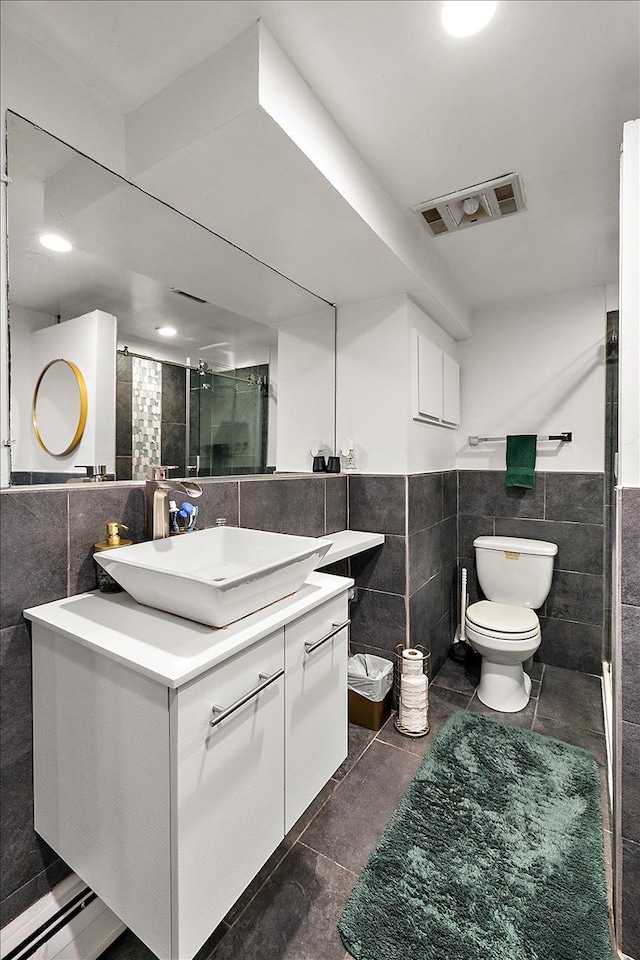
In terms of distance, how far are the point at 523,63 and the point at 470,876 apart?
2436mm

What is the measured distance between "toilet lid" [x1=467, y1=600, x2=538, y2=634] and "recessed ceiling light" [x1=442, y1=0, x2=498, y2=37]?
2279 millimetres

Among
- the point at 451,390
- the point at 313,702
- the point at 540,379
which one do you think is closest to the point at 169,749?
the point at 313,702

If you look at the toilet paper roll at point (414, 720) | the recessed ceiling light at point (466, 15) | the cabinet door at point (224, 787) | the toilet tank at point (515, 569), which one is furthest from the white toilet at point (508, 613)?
the recessed ceiling light at point (466, 15)

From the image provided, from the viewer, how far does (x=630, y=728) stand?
122 centimetres

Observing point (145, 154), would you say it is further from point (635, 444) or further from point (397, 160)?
point (635, 444)

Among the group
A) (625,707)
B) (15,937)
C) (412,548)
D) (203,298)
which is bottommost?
(15,937)

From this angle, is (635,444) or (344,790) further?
(344,790)

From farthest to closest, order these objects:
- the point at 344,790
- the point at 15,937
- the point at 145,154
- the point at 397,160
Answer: the point at 344,790
the point at 397,160
the point at 145,154
the point at 15,937

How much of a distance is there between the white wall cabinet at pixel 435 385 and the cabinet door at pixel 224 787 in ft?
5.56

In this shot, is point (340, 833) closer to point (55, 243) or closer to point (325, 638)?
point (325, 638)

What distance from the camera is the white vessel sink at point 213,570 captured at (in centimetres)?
96

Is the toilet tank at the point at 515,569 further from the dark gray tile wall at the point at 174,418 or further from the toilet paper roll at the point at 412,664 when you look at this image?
the dark gray tile wall at the point at 174,418

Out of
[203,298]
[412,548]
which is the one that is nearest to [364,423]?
[412,548]

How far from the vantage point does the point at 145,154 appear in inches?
52.8
